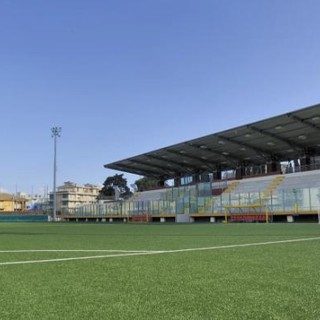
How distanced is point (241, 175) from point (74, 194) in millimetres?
106202

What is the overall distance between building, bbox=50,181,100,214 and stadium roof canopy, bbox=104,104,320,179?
260 feet

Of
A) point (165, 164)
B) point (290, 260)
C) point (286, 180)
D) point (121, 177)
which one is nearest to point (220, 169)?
point (165, 164)

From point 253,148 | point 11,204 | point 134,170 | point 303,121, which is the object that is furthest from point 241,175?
point 11,204

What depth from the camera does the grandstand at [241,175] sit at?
136ft

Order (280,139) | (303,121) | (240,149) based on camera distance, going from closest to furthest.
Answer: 1. (303,121)
2. (280,139)
3. (240,149)

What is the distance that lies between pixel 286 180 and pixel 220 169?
21.2 metres

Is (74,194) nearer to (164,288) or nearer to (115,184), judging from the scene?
(115,184)

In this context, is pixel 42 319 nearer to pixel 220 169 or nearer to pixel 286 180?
pixel 286 180

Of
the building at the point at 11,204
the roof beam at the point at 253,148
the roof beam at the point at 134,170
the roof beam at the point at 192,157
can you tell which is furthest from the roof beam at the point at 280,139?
the building at the point at 11,204

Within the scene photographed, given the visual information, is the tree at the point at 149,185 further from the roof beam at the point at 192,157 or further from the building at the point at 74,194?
the building at the point at 74,194

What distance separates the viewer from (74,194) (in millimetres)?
159500

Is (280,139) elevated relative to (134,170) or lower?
elevated

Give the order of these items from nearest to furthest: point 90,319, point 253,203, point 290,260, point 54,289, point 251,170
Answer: point 90,319 < point 54,289 < point 290,260 < point 253,203 < point 251,170

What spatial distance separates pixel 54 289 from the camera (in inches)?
198
